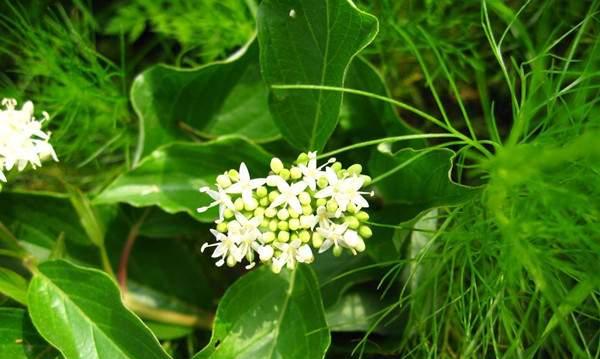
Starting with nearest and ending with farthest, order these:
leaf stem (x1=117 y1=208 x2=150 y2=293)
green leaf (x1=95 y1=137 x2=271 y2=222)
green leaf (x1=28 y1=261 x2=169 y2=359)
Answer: green leaf (x1=28 y1=261 x2=169 y2=359), green leaf (x1=95 y1=137 x2=271 y2=222), leaf stem (x1=117 y1=208 x2=150 y2=293)

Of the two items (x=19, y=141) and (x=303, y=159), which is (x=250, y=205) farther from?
(x=19, y=141)

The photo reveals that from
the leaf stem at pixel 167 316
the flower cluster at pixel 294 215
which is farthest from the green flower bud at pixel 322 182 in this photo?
the leaf stem at pixel 167 316

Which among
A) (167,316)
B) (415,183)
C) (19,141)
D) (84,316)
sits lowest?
(167,316)

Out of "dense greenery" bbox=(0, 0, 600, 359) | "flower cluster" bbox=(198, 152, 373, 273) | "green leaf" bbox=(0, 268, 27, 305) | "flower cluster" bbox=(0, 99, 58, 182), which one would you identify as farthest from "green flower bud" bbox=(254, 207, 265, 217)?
"green leaf" bbox=(0, 268, 27, 305)

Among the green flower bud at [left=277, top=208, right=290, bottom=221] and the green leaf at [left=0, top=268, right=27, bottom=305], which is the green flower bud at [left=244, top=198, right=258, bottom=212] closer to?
the green flower bud at [left=277, top=208, right=290, bottom=221]

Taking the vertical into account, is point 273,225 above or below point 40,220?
above

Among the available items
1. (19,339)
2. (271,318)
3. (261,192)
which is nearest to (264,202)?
(261,192)

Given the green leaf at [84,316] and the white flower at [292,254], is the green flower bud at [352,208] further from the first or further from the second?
the green leaf at [84,316]
